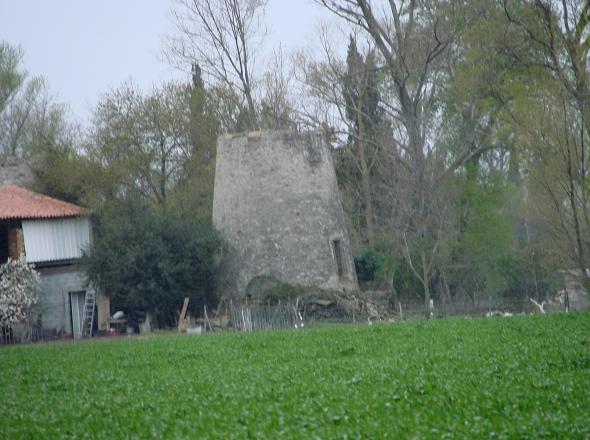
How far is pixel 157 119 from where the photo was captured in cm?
4269

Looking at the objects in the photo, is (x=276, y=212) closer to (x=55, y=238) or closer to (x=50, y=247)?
(x=55, y=238)

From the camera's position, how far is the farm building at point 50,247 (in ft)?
120

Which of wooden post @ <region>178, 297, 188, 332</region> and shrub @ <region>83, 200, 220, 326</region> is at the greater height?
shrub @ <region>83, 200, 220, 326</region>

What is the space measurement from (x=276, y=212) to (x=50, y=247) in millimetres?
8741

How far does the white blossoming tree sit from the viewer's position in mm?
34031

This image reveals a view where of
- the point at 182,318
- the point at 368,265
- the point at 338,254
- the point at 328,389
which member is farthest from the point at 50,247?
the point at 328,389

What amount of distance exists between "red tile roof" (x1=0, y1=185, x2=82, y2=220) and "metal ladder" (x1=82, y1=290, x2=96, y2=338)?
10.8 ft

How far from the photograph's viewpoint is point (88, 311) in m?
36.6

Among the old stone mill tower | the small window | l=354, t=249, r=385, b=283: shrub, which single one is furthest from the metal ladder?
l=354, t=249, r=385, b=283: shrub

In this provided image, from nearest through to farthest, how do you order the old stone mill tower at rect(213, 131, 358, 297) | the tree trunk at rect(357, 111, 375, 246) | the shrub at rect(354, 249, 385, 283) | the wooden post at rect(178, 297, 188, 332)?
the wooden post at rect(178, 297, 188, 332), the old stone mill tower at rect(213, 131, 358, 297), the shrub at rect(354, 249, 385, 283), the tree trunk at rect(357, 111, 375, 246)

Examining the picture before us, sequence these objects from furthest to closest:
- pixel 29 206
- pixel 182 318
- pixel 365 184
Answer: pixel 365 184 < pixel 29 206 < pixel 182 318

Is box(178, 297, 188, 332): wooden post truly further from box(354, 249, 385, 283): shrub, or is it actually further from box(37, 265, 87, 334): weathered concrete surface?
box(354, 249, 385, 283): shrub

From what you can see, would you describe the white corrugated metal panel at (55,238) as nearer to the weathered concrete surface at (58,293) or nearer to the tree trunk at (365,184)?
the weathered concrete surface at (58,293)

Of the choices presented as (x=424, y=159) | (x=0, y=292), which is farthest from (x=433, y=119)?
(x=0, y=292)
